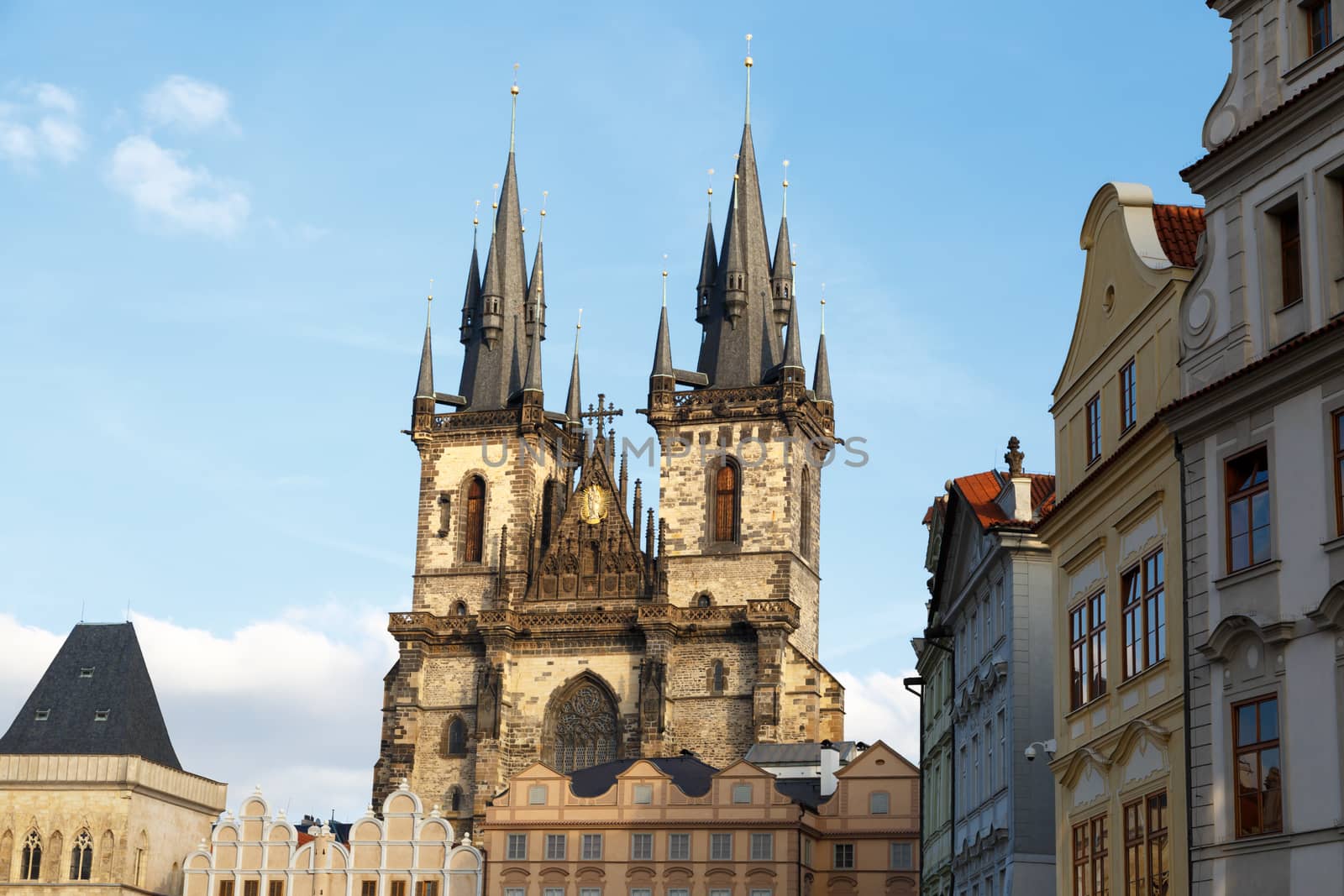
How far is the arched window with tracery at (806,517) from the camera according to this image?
7706cm

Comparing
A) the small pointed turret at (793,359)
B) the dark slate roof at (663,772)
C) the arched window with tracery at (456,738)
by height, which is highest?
the small pointed turret at (793,359)

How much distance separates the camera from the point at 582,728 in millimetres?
74125

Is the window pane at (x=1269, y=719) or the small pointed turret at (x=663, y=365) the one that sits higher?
the small pointed turret at (x=663, y=365)

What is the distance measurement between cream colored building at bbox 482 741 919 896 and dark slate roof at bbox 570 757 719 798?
0.20 meters

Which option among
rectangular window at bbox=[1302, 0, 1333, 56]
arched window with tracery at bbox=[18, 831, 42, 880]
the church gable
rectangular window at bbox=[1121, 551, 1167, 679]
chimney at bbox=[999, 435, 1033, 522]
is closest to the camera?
rectangular window at bbox=[1302, 0, 1333, 56]

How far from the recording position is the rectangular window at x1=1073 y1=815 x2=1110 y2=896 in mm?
23672

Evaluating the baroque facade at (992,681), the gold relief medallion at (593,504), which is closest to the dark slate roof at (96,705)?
the gold relief medallion at (593,504)

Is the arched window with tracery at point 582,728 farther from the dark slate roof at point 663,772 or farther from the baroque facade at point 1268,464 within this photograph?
the baroque facade at point 1268,464

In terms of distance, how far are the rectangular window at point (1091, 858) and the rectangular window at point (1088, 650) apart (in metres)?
1.55

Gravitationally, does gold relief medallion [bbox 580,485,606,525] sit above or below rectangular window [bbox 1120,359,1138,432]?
above

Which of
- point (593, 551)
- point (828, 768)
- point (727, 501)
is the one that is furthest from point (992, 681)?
point (593, 551)

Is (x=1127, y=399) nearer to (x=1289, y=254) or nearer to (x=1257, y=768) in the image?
(x=1289, y=254)

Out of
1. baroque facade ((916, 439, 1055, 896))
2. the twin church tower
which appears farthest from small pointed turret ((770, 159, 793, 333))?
baroque facade ((916, 439, 1055, 896))

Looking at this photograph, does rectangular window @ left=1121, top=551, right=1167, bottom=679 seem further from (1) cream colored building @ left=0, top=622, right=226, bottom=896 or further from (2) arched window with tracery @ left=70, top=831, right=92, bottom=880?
(2) arched window with tracery @ left=70, top=831, right=92, bottom=880
